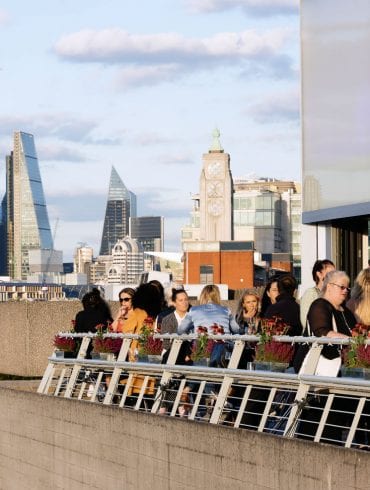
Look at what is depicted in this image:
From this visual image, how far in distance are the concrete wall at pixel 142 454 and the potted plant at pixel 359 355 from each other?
25.2 inches

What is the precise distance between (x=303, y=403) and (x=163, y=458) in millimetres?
1886

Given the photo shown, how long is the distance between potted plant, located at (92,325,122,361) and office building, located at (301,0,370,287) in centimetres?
763

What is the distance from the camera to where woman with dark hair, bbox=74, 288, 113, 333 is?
1761cm

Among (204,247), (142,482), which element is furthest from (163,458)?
(204,247)

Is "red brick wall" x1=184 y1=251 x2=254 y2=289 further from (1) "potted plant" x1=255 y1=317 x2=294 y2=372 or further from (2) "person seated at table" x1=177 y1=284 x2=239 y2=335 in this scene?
(1) "potted plant" x1=255 y1=317 x2=294 y2=372

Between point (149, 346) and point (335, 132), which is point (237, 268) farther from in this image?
point (149, 346)

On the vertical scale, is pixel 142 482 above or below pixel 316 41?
below

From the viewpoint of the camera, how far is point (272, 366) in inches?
456

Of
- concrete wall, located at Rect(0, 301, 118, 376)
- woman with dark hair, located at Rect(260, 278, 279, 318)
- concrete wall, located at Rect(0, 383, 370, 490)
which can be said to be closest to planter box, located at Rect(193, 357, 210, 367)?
concrete wall, located at Rect(0, 383, 370, 490)

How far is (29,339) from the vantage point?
82.2ft

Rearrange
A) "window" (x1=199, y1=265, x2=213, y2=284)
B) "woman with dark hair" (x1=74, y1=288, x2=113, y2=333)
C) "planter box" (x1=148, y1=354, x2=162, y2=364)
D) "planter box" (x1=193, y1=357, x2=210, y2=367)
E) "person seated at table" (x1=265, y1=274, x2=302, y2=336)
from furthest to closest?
"window" (x1=199, y1=265, x2=213, y2=284)
"woman with dark hair" (x1=74, y1=288, x2=113, y2=333)
"planter box" (x1=148, y1=354, x2=162, y2=364)
"person seated at table" (x1=265, y1=274, x2=302, y2=336)
"planter box" (x1=193, y1=357, x2=210, y2=367)

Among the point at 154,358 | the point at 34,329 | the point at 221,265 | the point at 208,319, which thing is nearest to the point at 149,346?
the point at 154,358

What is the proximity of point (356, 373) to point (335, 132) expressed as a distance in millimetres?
14247

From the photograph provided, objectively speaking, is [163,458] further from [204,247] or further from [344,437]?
[204,247]
